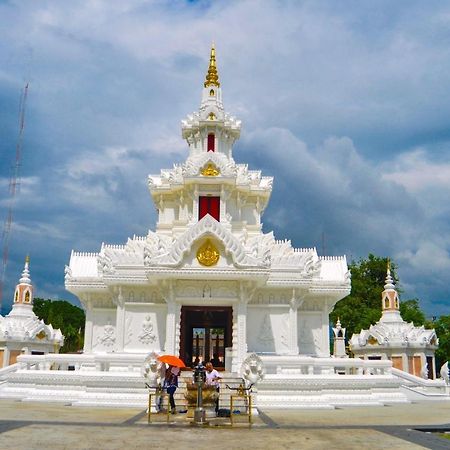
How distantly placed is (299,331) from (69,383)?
38.6 feet

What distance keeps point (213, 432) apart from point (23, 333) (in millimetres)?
25400

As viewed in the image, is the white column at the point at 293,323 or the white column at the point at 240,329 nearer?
the white column at the point at 240,329

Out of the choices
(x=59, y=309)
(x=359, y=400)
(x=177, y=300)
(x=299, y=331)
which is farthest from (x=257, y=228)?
(x=59, y=309)

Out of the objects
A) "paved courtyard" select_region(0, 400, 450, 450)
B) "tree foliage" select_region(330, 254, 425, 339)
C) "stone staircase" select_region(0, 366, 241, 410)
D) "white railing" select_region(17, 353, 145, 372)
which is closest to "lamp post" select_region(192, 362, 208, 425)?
"paved courtyard" select_region(0, 400, 450, 450)

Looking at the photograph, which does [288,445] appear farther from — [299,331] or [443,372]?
[443,372]

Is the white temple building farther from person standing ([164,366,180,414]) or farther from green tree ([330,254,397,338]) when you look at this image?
green tree ([330,254,397,338])

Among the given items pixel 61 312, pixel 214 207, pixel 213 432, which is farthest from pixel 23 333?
pixel 61 312

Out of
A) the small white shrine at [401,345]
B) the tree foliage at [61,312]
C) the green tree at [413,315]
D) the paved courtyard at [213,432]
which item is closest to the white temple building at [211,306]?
the paved courtyard at [213,432]

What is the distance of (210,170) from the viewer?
30172 millimetres

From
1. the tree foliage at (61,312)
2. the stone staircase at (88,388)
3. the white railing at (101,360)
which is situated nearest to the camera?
the stone staircase at (88,388)

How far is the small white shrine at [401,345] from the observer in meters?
34.8

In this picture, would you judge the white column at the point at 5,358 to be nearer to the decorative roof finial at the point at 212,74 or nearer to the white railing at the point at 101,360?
the white railing at the point at 101,360

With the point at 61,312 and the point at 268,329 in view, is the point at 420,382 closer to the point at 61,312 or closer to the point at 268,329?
the point at 268,329

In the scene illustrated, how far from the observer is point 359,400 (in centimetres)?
2241
